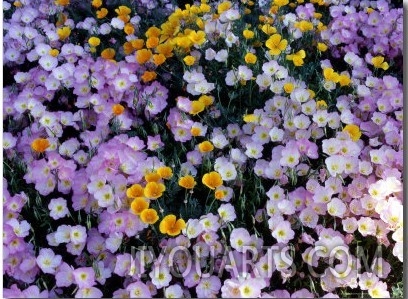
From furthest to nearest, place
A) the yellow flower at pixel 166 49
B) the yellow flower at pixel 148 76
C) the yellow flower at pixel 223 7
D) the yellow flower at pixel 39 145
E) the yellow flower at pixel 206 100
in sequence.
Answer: the yellow flower at pixel 223 7, the yellow flower at pixel 166 49, the yellow flower at pixel 148 76, the yellow flower at pixel 206 100, the yellow flower at pixel 39 145

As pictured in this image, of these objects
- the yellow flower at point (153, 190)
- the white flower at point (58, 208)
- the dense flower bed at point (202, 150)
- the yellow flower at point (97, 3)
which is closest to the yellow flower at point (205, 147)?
the dense flower bed at point (202, 150)

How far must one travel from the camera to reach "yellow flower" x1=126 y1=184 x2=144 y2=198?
1939 millimetres

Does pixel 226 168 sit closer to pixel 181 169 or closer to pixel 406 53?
pixel 181 169

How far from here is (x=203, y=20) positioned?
276 cm

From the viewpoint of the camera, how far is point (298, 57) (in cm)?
254

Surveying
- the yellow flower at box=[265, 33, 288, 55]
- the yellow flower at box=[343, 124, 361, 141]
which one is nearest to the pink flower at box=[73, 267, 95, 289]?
the yellow flower at box=[343, 124, 361, 141]

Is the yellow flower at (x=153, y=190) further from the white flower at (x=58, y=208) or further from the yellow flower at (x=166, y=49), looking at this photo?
the yellow flower at (x=166, y=49)

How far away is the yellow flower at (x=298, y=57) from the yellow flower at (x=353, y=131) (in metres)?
0.40

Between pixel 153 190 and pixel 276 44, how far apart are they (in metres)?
0.95

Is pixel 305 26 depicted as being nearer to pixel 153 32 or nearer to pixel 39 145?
pixel 153 32

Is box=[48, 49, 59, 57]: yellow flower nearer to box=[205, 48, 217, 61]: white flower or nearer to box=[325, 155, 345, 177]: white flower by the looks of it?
box=[205, 48, 217, 61]: white flower

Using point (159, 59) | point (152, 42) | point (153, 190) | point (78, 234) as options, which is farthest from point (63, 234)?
point (152, 42)

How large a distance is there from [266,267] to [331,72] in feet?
3.08

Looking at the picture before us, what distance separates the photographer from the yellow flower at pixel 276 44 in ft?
8.39
